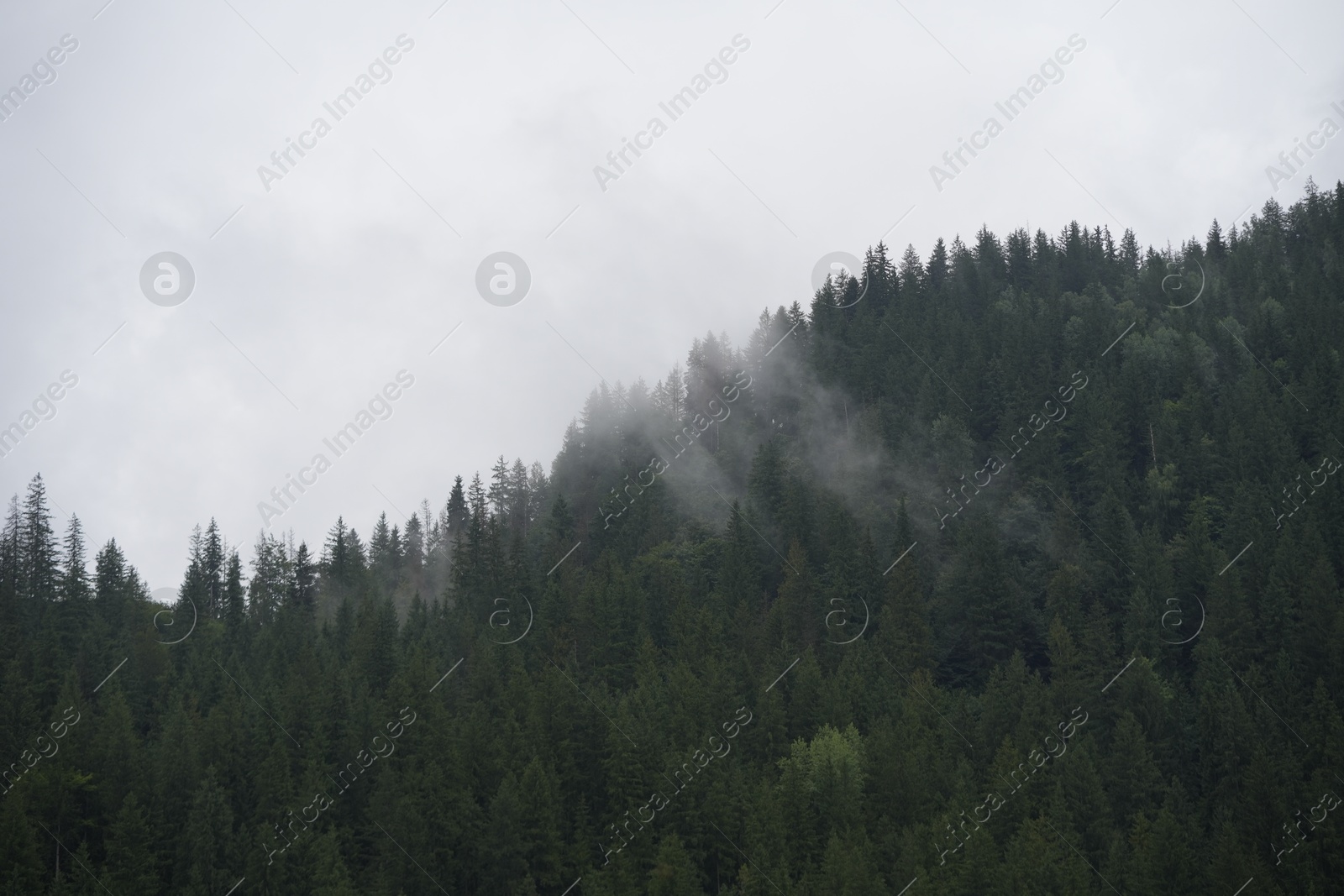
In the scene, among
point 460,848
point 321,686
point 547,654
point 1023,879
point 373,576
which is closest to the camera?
point 1023,879

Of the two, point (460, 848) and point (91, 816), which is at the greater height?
point (91, 816)

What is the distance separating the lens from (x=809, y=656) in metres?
76.0

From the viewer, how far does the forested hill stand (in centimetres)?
5719

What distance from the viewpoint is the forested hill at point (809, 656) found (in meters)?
57.2

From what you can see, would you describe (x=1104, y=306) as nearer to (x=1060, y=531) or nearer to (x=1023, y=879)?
(x=1060, y=531)

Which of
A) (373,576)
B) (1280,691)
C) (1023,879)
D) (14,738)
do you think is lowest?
(1280,691)

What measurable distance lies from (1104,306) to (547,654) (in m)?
84.1

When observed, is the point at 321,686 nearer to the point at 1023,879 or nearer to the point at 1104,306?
the point at 1023,879

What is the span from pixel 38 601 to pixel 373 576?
125ft

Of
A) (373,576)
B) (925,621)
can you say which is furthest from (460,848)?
(373,576)

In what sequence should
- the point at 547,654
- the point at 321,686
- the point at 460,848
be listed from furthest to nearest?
1. the point at 547,654
2. the point at 321,686
3. the point at 460,848

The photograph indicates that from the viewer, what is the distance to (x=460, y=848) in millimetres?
59469

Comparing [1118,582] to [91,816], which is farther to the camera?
[1118,582]

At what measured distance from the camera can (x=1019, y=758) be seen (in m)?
60.2
